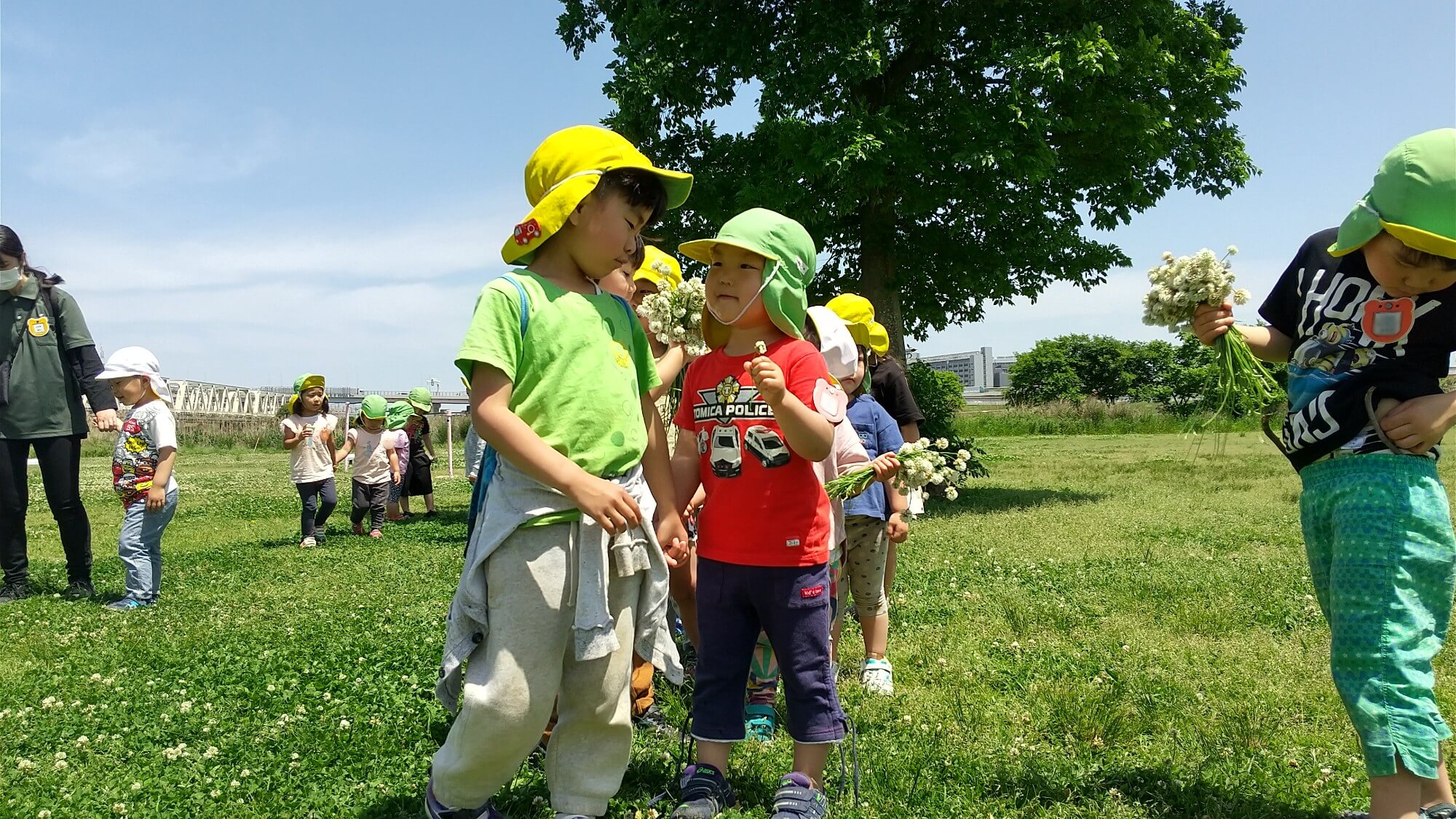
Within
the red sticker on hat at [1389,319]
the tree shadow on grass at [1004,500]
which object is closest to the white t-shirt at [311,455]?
the tree shadow on grass at [1004,500]

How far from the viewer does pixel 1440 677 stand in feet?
16.1

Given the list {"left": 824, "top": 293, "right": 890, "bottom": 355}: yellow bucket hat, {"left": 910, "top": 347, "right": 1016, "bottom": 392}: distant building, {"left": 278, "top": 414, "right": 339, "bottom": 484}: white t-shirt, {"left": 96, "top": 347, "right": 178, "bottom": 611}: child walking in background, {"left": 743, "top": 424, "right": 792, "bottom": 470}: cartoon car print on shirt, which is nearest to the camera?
{"left": 743, "top": 424, "right": 792, "bottom": 470}: cartoon car print on shirt

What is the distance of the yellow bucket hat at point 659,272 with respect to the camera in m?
4.50

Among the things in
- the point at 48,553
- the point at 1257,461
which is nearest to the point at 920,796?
the point at 48,553

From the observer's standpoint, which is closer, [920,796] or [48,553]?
[920,796]

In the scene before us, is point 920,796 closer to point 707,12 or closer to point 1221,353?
point 1221,353

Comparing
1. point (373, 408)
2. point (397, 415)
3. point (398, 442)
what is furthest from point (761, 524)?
point (397, 415)

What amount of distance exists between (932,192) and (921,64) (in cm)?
247

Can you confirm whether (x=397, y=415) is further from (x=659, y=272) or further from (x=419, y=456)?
(x=659, y=272)

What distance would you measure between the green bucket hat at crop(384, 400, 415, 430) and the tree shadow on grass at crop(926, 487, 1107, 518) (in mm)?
7811

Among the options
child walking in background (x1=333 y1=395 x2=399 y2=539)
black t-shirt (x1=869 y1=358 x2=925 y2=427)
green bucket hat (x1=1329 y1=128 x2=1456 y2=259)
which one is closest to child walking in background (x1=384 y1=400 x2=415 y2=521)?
child walking in background (x1=333 y1=395 x2=399 y2=539)

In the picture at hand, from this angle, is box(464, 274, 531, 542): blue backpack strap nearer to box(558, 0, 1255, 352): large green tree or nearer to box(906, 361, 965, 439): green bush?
box(558, 0, 1255, 352): large green tree

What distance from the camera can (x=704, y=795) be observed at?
3434 millimetres

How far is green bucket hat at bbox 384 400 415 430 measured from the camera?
14.3m
